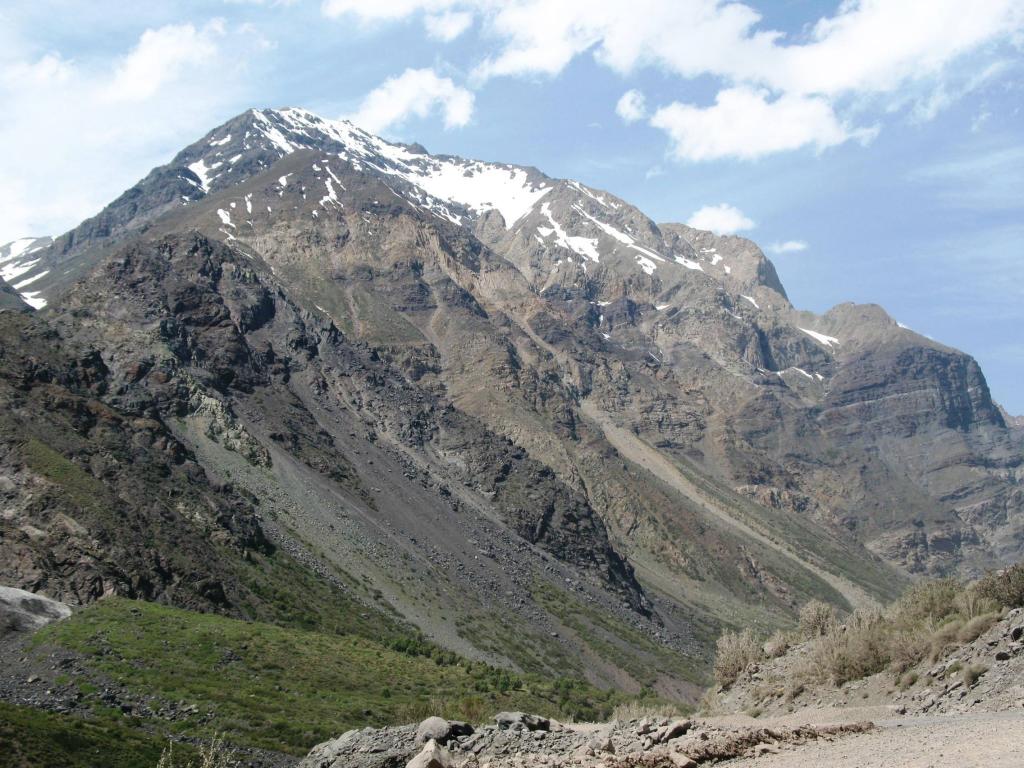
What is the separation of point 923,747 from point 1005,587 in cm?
1164

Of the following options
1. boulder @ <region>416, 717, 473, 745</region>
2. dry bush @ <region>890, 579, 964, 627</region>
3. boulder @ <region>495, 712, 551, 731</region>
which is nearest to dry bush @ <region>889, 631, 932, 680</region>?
dry bush @ <region>890, 579, 964, 627</region>

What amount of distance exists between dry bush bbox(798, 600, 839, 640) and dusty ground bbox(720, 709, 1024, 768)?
1574 centimetres

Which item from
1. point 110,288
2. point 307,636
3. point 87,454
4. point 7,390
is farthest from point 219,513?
point 110,288

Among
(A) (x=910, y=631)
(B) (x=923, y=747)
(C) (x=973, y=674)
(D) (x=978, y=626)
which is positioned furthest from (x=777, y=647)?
(B) (x=923, y=747)

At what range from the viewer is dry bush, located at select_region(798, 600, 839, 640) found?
3738 centimetres

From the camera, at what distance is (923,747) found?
705 inches

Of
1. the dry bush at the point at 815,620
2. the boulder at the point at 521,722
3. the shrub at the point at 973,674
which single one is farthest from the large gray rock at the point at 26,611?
the shrub at the point at 973,674

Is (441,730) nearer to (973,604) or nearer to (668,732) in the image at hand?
(668,732)

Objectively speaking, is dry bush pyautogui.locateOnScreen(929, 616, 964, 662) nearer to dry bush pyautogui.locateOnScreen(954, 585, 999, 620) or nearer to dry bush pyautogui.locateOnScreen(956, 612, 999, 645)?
dry bush pyautogui.locateOnScreen(956, 612, 999, 645)

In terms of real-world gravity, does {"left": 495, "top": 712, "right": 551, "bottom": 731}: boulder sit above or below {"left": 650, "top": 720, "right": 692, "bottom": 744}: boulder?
below

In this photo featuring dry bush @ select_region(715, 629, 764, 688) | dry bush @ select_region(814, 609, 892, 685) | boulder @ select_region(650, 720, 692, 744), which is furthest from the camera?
dry bush @ select_region(715, 629, 764, 688)

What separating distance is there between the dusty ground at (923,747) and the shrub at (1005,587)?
686 cm

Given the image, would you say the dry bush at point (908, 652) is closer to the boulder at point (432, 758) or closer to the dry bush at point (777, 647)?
the dry bush at point (777, 647)

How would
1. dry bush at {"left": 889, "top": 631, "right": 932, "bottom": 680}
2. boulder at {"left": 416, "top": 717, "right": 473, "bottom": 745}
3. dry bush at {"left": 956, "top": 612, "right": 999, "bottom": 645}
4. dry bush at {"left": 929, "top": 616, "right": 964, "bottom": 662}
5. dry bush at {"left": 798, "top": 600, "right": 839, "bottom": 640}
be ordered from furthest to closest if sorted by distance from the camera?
1. dry bush at {"left": 798, "top": 600, "right": 839, "bottom": 640}
2. dry bush at {"left": 889, "top": 631, "right": 932, "bottom": 680}
3. dry bush at {"left": 929, "top": 616, "right": 964, "bottom": 662}
4. boulder at {"left": 416, "top": 717, "right": 473, "bottom": 745}
5. dry bush at {"left": 956, "top": 612, "right": 999, "bottom": 645}
